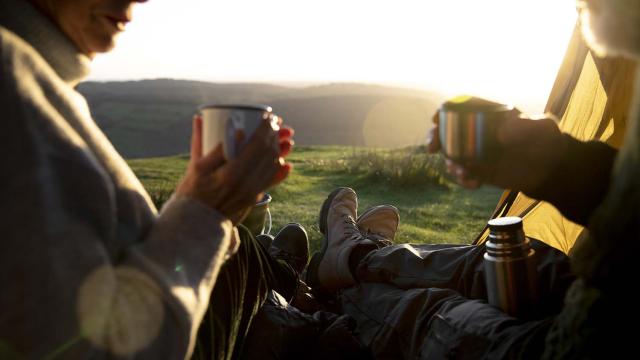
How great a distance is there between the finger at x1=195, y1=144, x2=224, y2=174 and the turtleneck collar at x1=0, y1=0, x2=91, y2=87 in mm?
350

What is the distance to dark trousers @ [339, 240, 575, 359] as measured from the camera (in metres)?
1.57

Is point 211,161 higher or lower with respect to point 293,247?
higher

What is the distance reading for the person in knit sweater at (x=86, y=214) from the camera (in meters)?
0.94

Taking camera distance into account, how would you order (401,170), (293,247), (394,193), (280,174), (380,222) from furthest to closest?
(401,170) → (394,193) → (380,222) → (293,247) → (280,174)

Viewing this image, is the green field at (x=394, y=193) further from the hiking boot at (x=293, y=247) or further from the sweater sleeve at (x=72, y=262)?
the sweater sleeve at (x=72, y=262)

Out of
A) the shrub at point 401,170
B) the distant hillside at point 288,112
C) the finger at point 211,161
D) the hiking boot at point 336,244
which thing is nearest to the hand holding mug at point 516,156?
the finger at point 211,161

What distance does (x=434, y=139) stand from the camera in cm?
157

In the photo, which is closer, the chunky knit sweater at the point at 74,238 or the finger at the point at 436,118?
the chunky knit sweater at the point at 74,238

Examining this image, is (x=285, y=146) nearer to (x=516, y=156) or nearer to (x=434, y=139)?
(x=434, y=139)

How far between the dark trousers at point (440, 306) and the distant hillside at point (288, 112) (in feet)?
82.0

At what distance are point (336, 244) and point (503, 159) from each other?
134cm

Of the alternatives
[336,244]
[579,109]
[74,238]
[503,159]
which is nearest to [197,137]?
[74,238]

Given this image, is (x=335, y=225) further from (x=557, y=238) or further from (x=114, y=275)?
(x=114, y=275)

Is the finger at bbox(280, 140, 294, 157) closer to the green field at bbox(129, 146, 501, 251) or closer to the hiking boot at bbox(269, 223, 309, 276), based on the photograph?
the hiking boot at bbox(269, 223, 309, 276)
